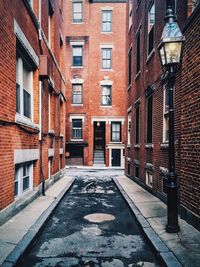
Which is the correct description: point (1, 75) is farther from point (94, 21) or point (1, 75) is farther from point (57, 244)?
point (94, 21)

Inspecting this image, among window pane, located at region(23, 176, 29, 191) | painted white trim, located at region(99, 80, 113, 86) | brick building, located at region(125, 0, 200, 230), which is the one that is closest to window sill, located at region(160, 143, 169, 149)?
brick building, located at region(125, 0, 200, 230)

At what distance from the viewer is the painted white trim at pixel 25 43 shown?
7367 millimetres

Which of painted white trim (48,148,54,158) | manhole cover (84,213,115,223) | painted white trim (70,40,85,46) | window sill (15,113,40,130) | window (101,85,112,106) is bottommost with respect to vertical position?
manhole cover (84,213,115,223)

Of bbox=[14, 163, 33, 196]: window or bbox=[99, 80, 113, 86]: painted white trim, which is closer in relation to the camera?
bbox=[14, 163, 33, 196]: window

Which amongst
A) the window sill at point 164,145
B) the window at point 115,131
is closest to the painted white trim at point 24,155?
the window sill at point 164,145

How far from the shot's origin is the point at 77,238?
6176 mm

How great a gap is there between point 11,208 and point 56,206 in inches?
92.4

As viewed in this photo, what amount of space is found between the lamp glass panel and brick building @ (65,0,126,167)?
22.3 meters

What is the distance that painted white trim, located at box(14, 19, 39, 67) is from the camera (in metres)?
7.37

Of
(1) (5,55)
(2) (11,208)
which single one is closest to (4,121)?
(1) (5,55)

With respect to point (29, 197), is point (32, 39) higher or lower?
higher

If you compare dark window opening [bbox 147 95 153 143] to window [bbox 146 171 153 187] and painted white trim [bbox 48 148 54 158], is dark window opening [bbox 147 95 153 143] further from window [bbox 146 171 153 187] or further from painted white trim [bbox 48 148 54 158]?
painted white trim [bbox 48 148 54 158]

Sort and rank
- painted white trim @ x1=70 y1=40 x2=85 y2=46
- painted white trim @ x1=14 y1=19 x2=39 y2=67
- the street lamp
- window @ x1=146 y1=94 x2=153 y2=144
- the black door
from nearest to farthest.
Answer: the street lamp
painted white trim @ x1=14 y1=19 x2=39 y2=67
window @ x1=146 y1=94 x2=153 y2=144
the black door
painted white trim @ x1=70 y1=40 x2=85 y2=46

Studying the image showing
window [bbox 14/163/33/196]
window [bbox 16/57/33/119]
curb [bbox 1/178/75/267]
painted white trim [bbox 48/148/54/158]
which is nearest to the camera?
curb [bbox 1/178/75/267]
